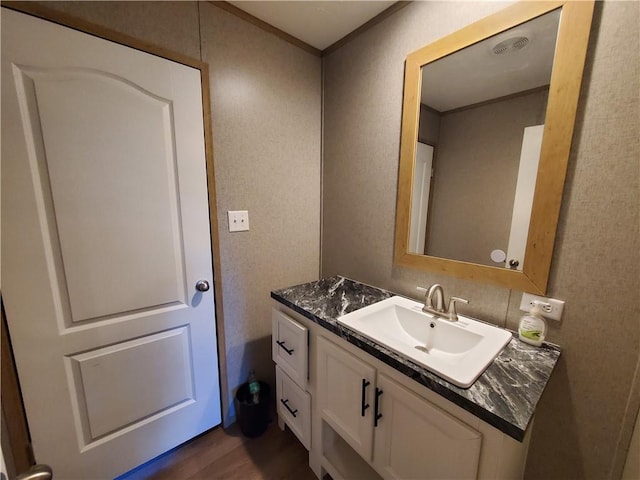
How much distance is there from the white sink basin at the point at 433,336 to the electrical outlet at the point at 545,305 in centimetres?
13

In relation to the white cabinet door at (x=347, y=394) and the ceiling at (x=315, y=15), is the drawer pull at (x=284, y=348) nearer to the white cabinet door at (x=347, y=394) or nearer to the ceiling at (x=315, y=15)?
the white cabinet door at (x=347, y=394)

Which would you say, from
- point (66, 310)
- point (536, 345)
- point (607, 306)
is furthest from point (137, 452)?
point (607, 306)

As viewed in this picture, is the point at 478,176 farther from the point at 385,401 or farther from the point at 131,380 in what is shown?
the point at 131,380

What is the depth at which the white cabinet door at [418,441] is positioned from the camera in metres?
0.70

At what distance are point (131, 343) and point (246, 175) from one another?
1006 millimetres

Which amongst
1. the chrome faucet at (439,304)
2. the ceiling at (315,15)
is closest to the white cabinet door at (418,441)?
the chrome faucet at (439,304)

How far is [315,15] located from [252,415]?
223cm

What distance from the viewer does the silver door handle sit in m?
0.45

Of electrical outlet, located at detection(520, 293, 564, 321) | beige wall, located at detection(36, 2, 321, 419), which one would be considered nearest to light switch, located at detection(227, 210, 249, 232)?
beige wall, located at detection(36, 2, 321, 419)

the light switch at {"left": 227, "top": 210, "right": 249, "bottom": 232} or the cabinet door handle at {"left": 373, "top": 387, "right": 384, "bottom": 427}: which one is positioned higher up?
the light switch at {"left": 227, "top": 210, "right": 249, "bottom": 232}

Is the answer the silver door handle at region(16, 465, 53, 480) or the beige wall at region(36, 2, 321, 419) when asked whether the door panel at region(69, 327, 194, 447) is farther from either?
the silver door handle at region(16, 465, 53, 480)

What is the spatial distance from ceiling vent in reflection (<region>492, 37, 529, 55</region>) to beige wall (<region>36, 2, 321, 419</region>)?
1.01m

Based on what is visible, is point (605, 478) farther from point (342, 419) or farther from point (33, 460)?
point (33, 460)

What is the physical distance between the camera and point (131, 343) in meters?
1.20
